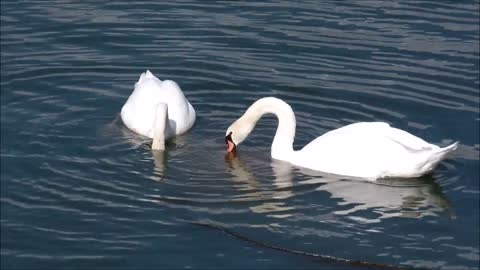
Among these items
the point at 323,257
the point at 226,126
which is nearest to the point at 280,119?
the point at 226,126

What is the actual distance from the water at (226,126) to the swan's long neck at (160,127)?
14 cm

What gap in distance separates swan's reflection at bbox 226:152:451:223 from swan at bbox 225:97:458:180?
4.0 inches

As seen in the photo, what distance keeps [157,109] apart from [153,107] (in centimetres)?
52

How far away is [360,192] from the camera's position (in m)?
15.4

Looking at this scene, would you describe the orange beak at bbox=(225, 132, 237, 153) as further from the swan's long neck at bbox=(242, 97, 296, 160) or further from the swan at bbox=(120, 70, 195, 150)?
the swan at bbox=(120, 70, 195, 150)

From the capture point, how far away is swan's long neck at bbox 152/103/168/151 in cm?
1644

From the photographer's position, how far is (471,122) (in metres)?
17.0

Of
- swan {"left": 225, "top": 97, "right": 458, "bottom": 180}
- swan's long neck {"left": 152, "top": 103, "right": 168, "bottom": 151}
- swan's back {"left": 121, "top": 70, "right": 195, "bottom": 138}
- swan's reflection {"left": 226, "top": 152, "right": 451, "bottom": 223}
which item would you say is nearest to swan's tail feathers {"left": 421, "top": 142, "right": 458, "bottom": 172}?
swan {"left": 225, "top": 97, "right": 458, "bottom": 180}

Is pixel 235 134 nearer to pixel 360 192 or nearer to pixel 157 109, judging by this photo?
pixel 157 109

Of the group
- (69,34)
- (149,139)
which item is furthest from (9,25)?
(149,139)

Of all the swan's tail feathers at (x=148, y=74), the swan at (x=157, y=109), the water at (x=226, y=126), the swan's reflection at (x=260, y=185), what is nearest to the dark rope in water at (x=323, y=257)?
the water at (x=226, y=126)

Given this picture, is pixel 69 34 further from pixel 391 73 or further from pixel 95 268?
pixel 95 268

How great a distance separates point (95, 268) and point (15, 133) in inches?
142

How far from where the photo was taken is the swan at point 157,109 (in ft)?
55.6
